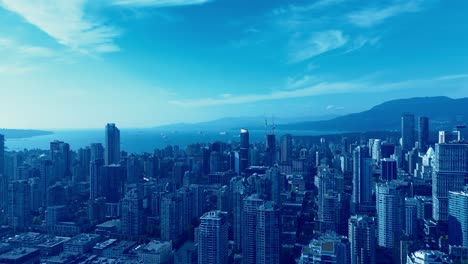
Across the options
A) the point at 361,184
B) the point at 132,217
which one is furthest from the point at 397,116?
the point at 132,217

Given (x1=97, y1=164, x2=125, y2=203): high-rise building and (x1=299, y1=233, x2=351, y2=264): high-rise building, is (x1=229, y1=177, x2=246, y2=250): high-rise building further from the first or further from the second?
(x1=97, y1=164, x2=125, y2=203): high-rise building

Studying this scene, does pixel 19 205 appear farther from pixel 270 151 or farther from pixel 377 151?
pixel 377 151

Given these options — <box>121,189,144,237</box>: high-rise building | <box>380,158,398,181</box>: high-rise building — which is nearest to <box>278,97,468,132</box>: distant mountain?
<box>380,158,398,181</box>: high-rise building

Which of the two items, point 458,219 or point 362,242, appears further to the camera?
point 458,219

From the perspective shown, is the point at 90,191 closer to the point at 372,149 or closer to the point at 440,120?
the point at 372,149

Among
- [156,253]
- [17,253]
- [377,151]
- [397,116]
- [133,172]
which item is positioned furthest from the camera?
[397,116]

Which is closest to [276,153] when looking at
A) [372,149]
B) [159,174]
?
[372,149]
